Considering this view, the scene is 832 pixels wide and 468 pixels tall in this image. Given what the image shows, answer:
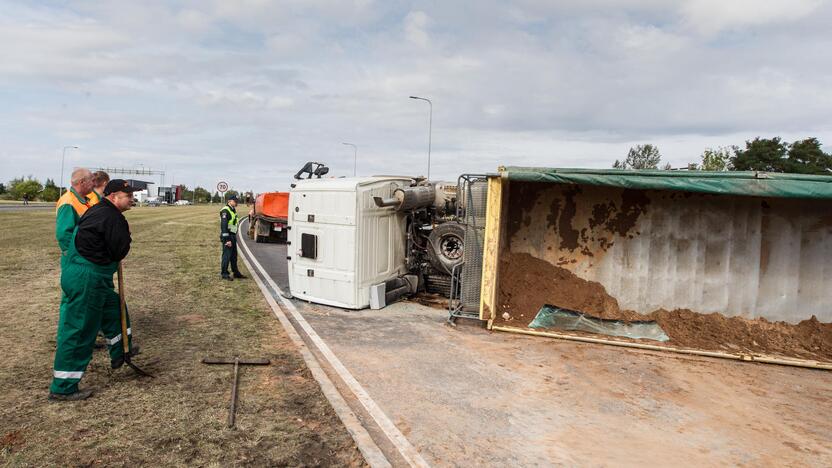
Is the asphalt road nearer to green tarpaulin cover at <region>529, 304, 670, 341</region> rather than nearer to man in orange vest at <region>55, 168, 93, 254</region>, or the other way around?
green tarpaulin cover at <region>529, 304, 670, 341</region>

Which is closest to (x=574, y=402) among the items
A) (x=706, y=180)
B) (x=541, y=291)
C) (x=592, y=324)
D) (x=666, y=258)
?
(x=592, y=324)

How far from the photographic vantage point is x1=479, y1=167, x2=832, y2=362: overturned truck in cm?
720

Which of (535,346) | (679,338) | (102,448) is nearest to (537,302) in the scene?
(535,346)

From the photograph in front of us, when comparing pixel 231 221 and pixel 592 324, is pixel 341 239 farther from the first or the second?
pixel 592 324

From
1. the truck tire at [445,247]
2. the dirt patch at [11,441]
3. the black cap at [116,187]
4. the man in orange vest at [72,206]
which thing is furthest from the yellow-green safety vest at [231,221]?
the dirt patch at [11,441]

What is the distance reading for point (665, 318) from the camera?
776 cm

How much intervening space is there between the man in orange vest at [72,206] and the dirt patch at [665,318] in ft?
18.1

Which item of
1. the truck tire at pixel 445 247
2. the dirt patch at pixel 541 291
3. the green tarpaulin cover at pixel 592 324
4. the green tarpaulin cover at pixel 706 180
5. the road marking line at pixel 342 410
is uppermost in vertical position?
the green tarpaulin cover at pixel 706 180

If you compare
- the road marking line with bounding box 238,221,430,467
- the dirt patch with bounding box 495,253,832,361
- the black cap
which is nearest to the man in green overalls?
the black cap

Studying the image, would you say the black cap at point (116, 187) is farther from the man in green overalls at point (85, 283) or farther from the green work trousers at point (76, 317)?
the green work trousers at point (76, 317)

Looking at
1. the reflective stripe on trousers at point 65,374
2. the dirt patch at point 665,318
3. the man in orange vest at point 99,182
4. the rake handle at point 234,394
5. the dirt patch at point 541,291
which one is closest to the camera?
the rake handle at point 234,394

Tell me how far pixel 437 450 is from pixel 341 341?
3.15 metres

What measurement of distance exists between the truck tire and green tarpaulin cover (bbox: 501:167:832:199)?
275 cm

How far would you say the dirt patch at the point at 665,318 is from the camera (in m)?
7.09
